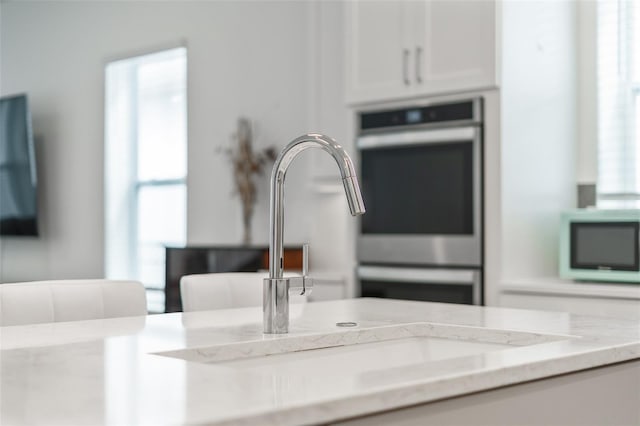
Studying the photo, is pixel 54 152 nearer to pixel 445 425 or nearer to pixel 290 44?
pixel 290 44

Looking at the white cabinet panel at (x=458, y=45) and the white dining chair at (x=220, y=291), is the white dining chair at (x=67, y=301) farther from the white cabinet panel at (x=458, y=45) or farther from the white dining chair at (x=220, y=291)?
the white cabinet panel at (x=458, y=45)

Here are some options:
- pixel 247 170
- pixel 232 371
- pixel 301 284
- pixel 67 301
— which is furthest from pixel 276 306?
pixel 247 170

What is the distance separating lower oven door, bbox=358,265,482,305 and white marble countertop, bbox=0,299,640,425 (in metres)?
1.33

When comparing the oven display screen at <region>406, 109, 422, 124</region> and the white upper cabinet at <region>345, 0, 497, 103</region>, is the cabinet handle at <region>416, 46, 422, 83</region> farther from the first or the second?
the oven display screen at <region>406, 109, 422, 124</region>

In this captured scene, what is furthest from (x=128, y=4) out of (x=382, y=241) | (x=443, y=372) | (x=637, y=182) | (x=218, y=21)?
(x=443, y=372)

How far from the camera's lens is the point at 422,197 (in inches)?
128

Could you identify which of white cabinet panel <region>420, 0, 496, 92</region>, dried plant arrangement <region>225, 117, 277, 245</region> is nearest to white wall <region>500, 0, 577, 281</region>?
white cabinet panel <region>420, 0, 496, 92</region>

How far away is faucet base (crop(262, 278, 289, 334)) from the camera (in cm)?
146

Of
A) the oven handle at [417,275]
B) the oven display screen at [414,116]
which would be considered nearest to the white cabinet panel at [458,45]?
the oven display screen at [414,116]

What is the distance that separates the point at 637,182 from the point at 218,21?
8.69 ft

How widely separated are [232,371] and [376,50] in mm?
2528

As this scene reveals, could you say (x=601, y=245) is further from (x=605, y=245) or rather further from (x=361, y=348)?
(x=361, y=348)

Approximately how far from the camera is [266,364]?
4.39 feet

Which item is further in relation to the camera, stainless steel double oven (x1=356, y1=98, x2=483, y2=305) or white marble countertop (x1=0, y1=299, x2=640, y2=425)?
stainless steel double oven (x1=356, y1=98, x2=483, y2=305)
